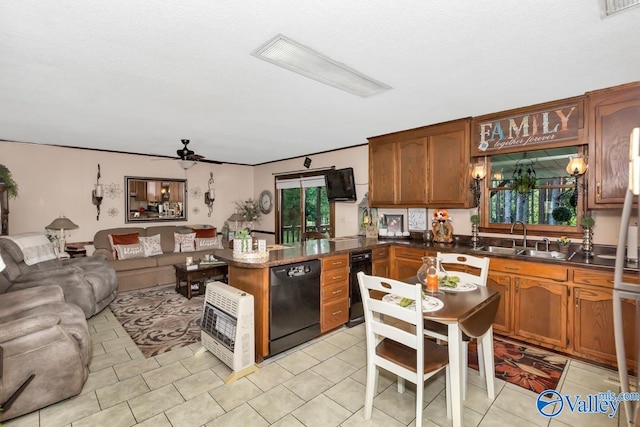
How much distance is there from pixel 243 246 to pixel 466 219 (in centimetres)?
288

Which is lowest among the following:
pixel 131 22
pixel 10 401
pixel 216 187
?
pixel 10 401

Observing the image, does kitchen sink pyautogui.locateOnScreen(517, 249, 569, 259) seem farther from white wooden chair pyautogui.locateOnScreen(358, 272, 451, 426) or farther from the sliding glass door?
the sliding glass door

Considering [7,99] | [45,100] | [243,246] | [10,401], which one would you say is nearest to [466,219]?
[243,246]

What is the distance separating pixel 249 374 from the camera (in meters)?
2.50

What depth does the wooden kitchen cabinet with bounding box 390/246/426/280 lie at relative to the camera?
3.76 m

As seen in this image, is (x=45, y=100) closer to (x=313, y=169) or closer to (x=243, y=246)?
(x=243, y=246)

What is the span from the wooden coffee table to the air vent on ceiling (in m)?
4.38

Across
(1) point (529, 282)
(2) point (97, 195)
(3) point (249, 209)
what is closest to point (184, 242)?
(2) point (97, 195)

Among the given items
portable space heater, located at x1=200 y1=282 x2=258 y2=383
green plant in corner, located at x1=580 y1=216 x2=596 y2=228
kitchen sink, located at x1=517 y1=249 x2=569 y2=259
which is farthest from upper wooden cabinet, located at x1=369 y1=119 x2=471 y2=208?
portable space heater, located at x1=200 y1=282 x2=258 y2=383

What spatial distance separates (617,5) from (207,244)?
604cm

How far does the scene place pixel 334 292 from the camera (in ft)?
10.7

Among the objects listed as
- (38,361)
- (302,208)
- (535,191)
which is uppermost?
(535,191)

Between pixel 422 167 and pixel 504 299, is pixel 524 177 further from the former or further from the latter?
pixel 504 299

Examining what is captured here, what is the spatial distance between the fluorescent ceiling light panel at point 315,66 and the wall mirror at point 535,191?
6.63 ft
